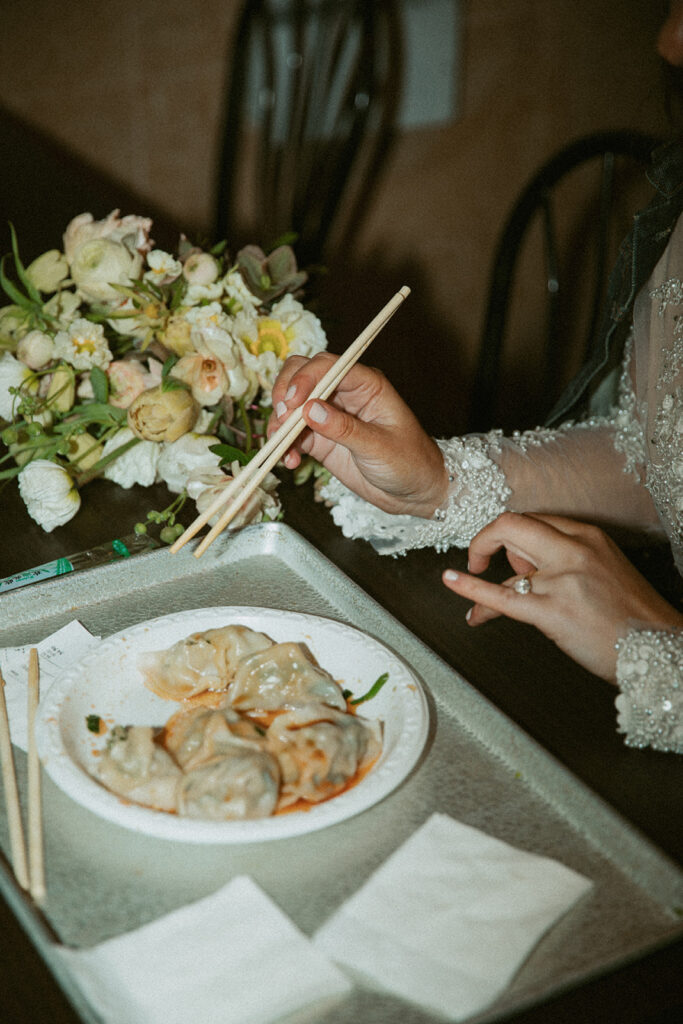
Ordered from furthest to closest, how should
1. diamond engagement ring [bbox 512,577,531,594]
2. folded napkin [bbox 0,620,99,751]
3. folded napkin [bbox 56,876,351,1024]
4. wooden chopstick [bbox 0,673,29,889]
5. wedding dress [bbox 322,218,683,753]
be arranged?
1. wedding dress [bbox 322,218,683,753]
2. diamond engagement ring [bbox 512,577,531,594]
3. folded napkin [bbox 0,620,99,751]
4. wooden chopstick [bbox 0,673,29,889]
5. folded napkin [bbox 56,876,351,1024]

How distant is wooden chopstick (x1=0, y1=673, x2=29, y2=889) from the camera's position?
2.20 feet

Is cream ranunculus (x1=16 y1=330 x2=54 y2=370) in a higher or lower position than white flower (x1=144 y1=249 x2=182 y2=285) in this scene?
lower

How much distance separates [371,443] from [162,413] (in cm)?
25

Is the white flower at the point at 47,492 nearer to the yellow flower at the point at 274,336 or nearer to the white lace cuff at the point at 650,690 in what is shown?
the yellow flower at the point at 274,336

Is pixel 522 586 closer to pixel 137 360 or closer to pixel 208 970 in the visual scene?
pixel 208 970

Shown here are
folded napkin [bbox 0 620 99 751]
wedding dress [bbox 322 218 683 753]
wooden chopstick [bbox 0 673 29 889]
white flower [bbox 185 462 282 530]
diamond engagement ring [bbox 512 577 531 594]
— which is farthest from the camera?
wedding dress [bbox 322 218 683 753]

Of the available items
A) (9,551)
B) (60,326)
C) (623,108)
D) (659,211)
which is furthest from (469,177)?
(9,551)

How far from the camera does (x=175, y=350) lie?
4.02 feet

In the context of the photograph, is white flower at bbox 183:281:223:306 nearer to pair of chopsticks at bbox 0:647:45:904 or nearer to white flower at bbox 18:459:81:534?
white flower at bbox 18:459:81:534

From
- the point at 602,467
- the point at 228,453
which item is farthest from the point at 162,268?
the point at 602,467

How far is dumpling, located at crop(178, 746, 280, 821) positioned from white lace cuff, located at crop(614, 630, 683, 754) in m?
0.32

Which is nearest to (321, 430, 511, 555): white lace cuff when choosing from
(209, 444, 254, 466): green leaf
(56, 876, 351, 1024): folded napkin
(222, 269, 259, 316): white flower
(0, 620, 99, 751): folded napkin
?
(209, 444, 254, 466): green leaf

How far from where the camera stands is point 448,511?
120cm

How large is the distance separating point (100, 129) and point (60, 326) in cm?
232
